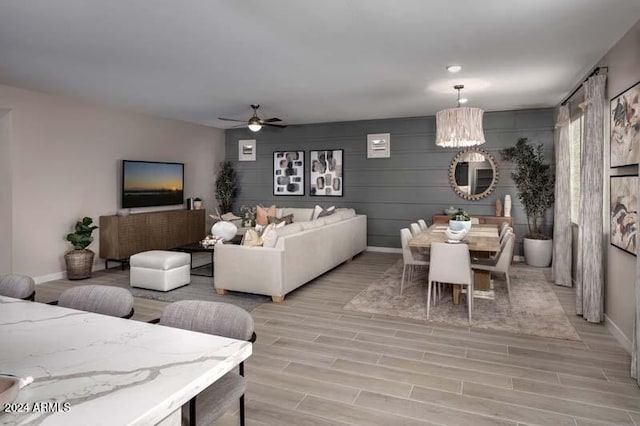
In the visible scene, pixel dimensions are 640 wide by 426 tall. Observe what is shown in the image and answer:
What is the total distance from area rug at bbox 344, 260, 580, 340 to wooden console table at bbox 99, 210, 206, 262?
399 centimetres

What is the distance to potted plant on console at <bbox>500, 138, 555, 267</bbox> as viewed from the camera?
21.2ft

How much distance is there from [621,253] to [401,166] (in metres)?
4.63

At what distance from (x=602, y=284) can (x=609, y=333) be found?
0.49 m

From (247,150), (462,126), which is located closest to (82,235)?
(247,150)

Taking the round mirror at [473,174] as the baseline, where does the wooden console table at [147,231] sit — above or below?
below

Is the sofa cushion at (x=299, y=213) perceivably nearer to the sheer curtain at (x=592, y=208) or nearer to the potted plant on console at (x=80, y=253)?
the potted plant on console at (x=80, y=253)

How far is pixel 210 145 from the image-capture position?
8938 mm

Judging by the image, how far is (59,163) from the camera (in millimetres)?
5789

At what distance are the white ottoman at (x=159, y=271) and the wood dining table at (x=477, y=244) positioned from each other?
119 inches

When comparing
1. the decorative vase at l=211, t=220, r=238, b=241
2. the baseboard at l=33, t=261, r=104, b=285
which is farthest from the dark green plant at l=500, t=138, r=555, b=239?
the baseboard at l=33, t=261, r=104, b=285

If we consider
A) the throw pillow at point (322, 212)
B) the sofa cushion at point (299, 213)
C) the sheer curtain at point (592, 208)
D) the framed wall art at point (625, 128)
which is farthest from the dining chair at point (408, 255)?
the sofa cushion at point (299, 213)

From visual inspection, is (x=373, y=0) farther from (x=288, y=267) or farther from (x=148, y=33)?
(x=288, y=267)

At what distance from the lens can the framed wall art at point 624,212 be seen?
124 inches

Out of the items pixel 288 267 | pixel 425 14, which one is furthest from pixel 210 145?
pixel 425 14
